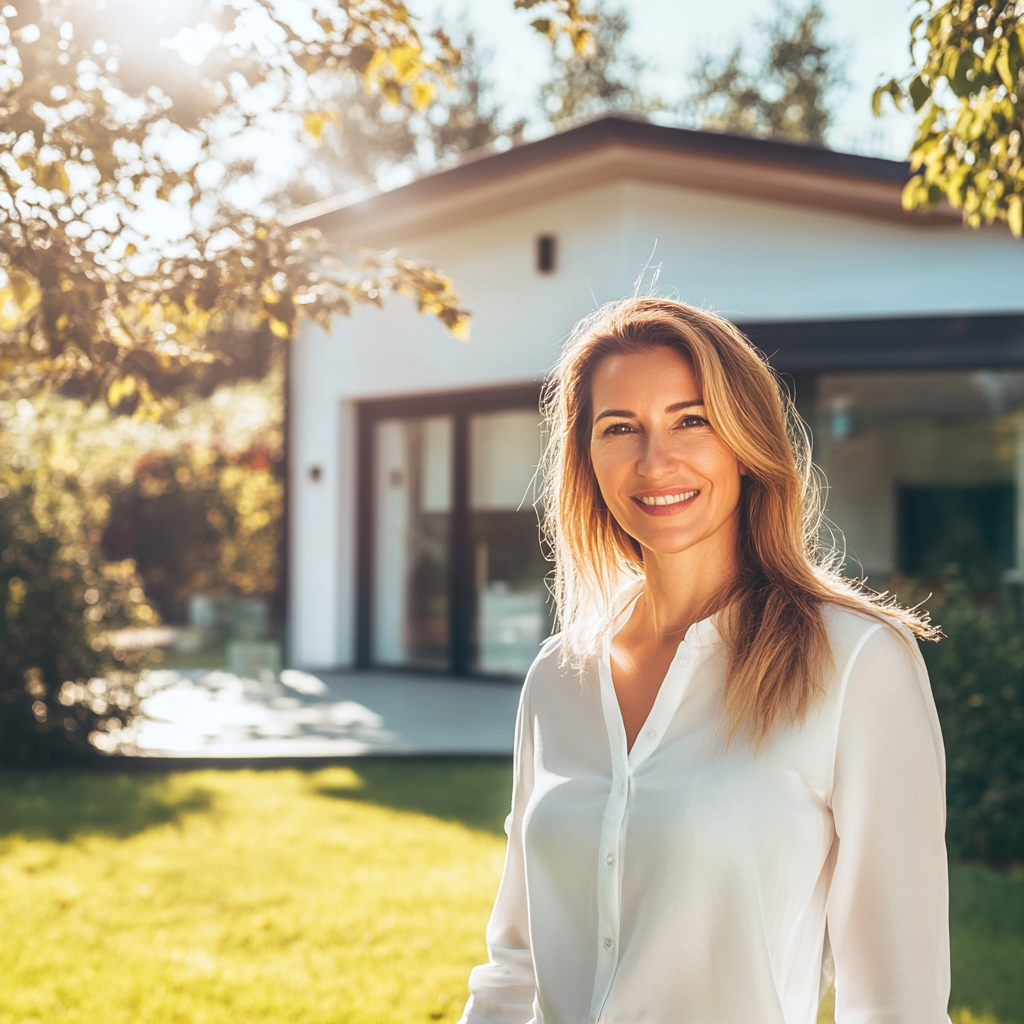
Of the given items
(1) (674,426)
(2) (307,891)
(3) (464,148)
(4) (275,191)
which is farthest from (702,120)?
(1) (674,426)

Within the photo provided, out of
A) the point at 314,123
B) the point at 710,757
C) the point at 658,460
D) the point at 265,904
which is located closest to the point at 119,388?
the point at 314,123

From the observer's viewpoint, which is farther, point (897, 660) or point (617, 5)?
point (617, 5)

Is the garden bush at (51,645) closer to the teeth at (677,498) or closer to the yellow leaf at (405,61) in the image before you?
the yellow leaf at (405,61)

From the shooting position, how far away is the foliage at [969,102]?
2.94m

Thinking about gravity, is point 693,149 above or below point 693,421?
above

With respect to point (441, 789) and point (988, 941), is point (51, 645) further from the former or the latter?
point (988, 941)

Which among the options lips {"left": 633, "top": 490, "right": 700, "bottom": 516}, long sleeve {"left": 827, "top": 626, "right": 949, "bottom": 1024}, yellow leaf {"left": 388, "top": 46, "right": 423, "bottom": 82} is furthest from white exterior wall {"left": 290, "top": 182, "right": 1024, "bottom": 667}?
long sleeve {"left": 827, "top": 626, "right": 949, "bottom": 1024}

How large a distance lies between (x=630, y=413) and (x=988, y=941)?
11.7 ft

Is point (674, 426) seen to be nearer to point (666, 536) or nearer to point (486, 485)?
point (666, 536)

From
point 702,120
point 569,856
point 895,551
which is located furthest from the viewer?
point 702,120

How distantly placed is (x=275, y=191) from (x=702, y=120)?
33.2 feet

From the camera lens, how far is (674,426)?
2.10 m

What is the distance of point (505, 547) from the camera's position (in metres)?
11.7

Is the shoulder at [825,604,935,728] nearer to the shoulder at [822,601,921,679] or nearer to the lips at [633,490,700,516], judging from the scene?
the shoulder at [822,601,921,679]
